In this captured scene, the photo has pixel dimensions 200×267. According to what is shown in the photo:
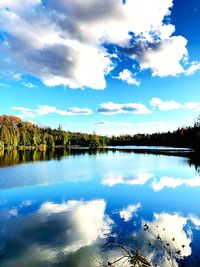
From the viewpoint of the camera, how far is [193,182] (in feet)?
116

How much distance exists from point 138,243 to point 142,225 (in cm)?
320

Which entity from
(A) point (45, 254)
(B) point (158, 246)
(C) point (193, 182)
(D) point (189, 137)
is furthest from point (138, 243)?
(D) point (189, 137)

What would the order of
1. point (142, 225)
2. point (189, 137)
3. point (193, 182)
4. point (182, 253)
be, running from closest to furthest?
point (182, 253) < point (142, 225) < point (193, 182) < point (189, 137)

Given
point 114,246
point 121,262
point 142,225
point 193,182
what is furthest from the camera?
point 193,182

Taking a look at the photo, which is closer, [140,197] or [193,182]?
[140,197]

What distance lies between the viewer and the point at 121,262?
12.4 meters

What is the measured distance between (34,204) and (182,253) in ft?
47.2

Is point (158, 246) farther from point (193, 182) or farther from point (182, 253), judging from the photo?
point (193, 182)

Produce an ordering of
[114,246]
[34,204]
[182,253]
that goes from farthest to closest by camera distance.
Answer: [34,204]
[114,246]
[182,253]

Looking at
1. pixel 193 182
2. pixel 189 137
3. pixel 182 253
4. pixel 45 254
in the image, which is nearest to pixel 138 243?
pixel 182 253

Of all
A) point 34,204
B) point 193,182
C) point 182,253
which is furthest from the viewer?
point 193,182

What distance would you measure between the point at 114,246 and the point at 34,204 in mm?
11699

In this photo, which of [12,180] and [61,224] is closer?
[61,224]

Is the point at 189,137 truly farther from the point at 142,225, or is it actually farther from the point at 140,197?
the point at 142,225
